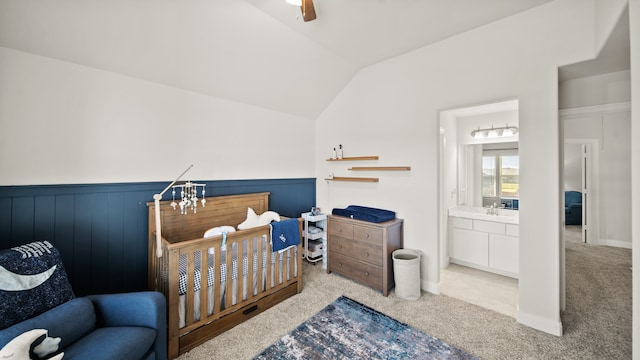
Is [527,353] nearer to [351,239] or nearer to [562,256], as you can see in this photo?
[562,256]

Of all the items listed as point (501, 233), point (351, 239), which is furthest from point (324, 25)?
point (501, 233)

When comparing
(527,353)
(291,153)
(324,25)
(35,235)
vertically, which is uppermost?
(324,25)

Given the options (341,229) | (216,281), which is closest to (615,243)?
(341,229)

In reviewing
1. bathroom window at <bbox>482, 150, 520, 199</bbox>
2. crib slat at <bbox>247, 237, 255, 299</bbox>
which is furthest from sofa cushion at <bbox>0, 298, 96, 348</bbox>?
bathroom window at <bbox>482, 150, 520, 199</bbox>

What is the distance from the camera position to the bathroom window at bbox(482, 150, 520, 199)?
3451 millimetres

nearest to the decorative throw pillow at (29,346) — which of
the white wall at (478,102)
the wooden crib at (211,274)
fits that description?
the wooden crib at (211,274)

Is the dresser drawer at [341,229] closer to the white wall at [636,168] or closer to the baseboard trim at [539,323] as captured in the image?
the baseboard trim at [539,323]

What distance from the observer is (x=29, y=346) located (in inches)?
45.9

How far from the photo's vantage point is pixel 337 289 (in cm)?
294

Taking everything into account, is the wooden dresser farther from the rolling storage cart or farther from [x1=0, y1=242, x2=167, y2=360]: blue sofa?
[x1=0, y1=242, x2=167, y2=360]: blue sofa

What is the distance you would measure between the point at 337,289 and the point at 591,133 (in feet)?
16.9

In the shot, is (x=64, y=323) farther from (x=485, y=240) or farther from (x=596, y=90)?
(x=596, y=90)

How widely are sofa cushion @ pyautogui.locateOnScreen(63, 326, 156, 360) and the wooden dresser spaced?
216 cm

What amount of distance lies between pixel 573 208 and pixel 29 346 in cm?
809
